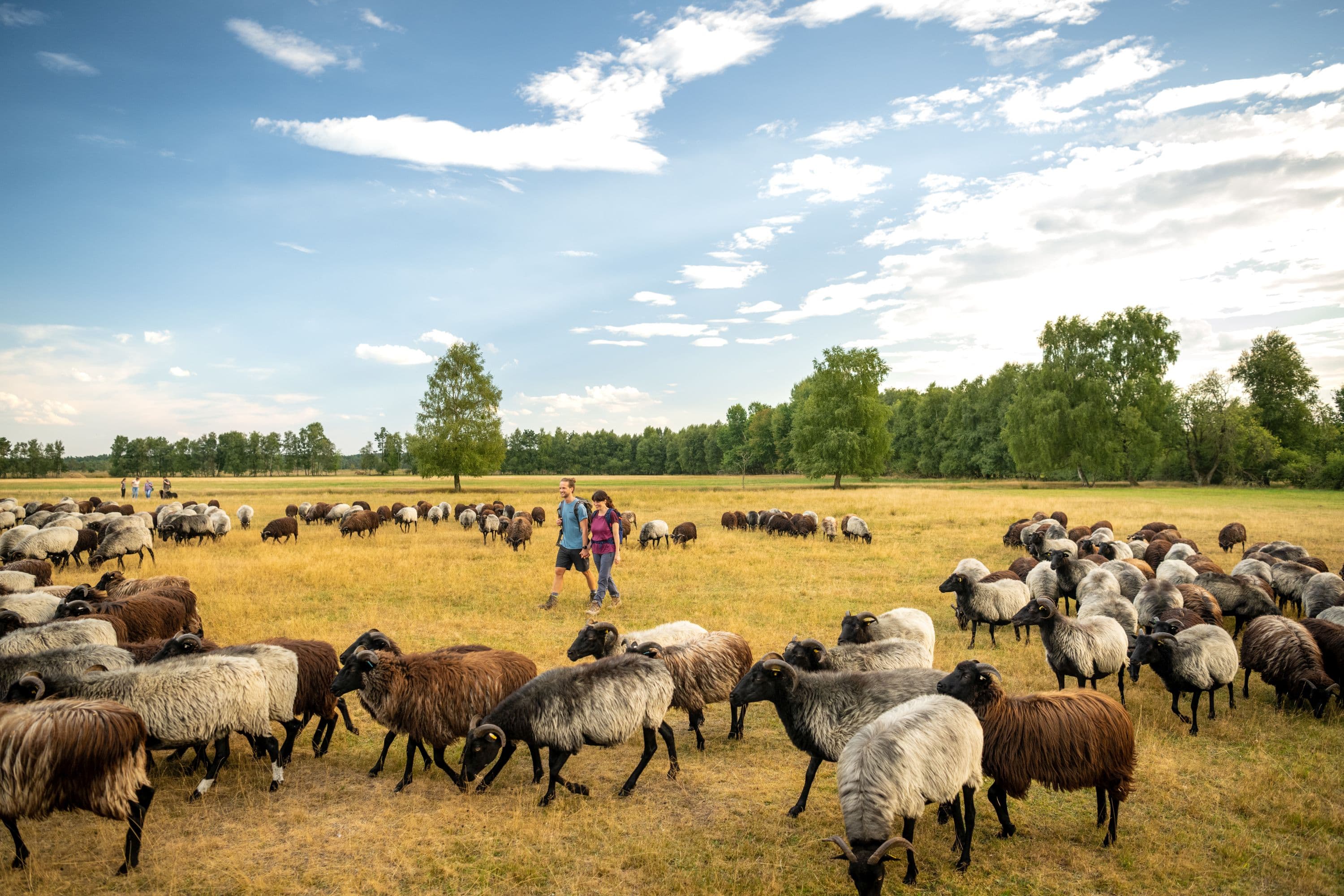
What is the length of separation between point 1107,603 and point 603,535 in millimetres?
9018

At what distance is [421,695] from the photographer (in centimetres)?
659

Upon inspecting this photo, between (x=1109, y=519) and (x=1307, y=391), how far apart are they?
54694mm

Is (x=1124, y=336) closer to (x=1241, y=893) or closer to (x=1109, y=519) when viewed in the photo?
(x=1109, y=519)

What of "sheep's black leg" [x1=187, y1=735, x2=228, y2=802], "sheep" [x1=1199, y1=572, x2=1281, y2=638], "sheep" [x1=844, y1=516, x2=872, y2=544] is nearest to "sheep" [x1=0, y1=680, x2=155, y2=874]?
"sheep's black leg" [x1=187, y1=735, x2=228, y2=802]

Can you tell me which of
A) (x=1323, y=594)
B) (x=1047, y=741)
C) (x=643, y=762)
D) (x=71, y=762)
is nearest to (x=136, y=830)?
(x=71, y=762)

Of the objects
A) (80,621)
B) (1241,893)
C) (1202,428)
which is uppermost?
(1202,428)

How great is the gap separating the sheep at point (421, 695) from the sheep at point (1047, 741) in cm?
421

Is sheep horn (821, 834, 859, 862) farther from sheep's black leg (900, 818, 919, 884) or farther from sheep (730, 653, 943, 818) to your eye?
sheep (730, 653, 943, 818)

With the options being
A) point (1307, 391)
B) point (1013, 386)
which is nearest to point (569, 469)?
point (1013, 386)

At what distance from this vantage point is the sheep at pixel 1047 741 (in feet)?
18.1

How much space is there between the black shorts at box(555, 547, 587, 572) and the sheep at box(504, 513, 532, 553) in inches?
347

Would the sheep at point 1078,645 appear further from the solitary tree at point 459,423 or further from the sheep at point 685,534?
the solitary tree at point 459,423

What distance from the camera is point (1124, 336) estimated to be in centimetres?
6116

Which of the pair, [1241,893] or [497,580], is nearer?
[1241,893]
